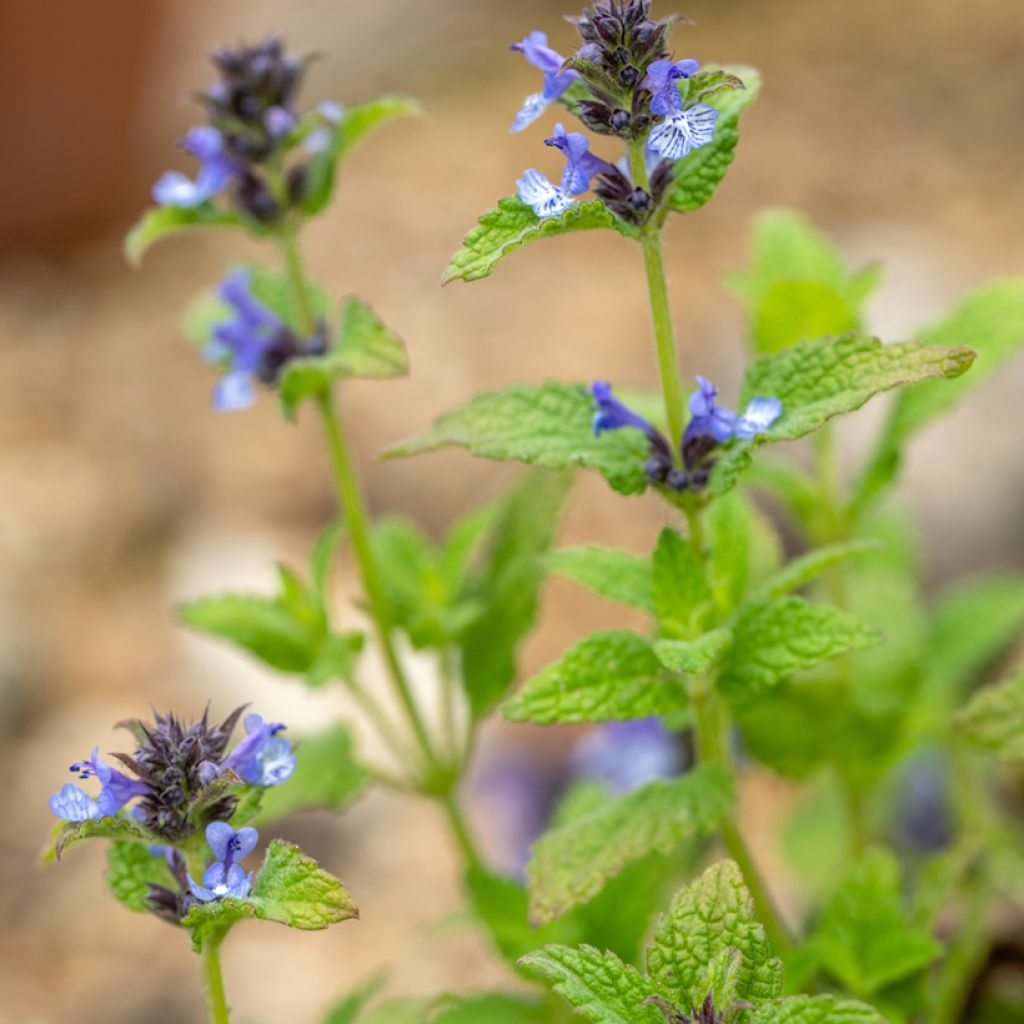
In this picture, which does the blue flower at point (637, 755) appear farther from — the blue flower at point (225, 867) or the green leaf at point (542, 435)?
the blue flower at point (225, 867)

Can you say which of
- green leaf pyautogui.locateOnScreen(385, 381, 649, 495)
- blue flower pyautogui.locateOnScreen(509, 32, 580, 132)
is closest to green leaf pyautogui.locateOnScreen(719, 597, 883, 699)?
green leaf pyautogui.locateOnScreen(385, 381, 649, 495)

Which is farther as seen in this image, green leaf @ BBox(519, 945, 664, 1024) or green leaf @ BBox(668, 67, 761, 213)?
green leaf @ BBox(668, 67, 761, 213)

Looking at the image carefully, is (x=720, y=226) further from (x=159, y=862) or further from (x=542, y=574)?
(x=159, y=862)

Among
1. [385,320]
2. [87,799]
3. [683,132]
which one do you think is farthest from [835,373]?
[385,320]

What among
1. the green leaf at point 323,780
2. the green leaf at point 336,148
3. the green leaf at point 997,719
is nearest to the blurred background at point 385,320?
the green leaf at point 323,780

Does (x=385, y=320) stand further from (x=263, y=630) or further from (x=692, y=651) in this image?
(x=692, y=651)

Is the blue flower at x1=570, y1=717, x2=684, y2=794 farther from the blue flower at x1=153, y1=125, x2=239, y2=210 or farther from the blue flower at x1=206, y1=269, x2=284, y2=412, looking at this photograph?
the blue flower at x1=153, y1=125, x2=239, y2=210

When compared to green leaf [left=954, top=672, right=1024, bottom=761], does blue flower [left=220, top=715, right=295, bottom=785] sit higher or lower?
higher
